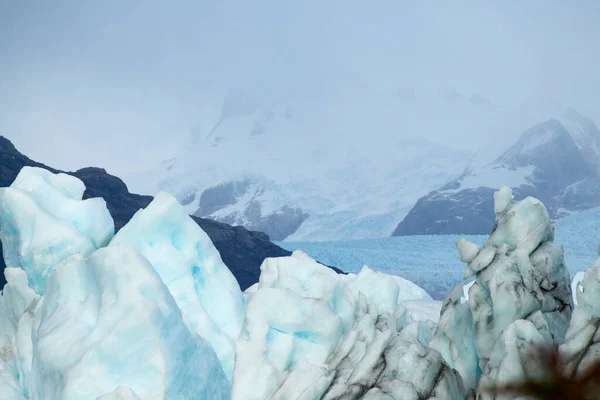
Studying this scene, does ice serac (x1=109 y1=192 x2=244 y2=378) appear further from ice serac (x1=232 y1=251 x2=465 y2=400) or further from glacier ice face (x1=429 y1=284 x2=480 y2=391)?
glacier ice face (x1=429 y1=284 x2=480 y2=391)

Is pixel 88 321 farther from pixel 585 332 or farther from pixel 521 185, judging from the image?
pixel 521 185

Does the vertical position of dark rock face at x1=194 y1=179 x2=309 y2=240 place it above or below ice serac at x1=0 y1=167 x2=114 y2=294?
below

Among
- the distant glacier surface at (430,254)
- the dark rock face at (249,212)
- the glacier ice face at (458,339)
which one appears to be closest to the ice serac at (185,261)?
the glacier ice face at (458,339)

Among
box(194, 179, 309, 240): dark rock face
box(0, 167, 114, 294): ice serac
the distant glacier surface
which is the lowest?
box(194, 179, 309, 240): dark rock face

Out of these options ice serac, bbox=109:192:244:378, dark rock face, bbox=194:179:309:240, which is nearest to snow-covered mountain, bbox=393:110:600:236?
dark rock face, bbox=194:179:309:240

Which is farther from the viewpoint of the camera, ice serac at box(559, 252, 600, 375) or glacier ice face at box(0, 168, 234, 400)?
glacier ice face at box(0, 168, 234, 400)

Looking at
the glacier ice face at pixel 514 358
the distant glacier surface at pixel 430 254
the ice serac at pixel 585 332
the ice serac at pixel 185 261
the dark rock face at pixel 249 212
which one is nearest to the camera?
the ice serac at pixel 585 332

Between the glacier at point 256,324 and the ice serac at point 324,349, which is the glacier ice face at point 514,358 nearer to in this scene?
the glacier at point 256,324
